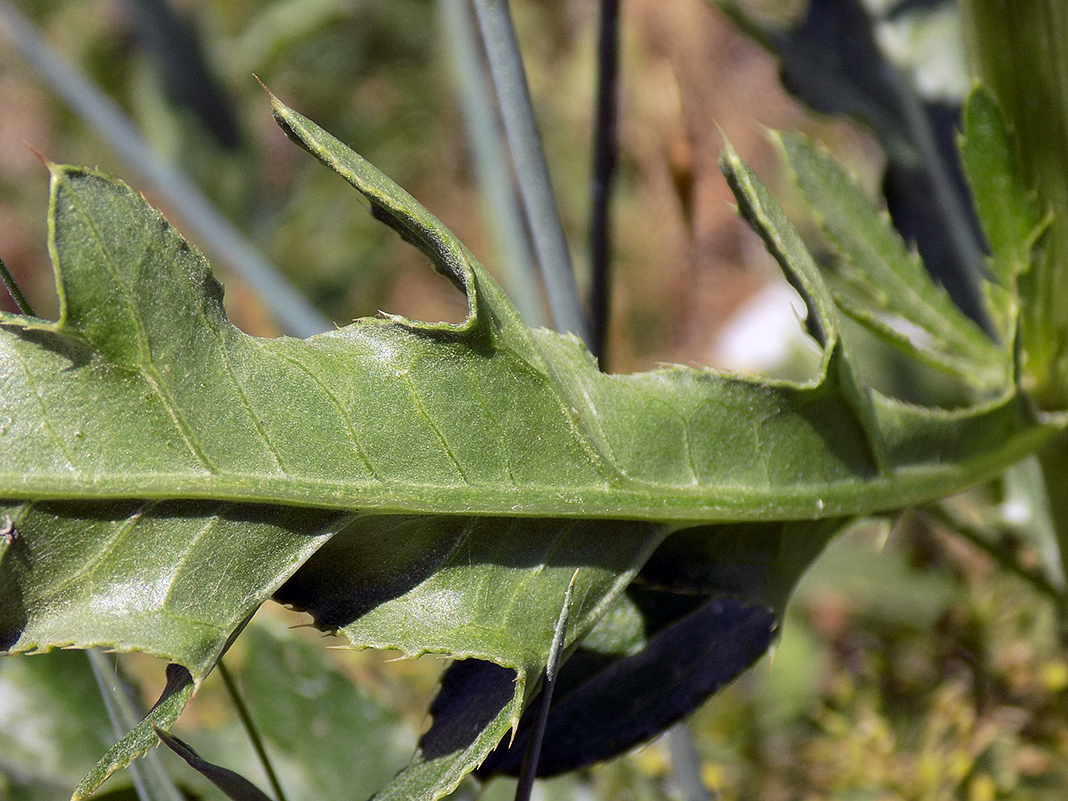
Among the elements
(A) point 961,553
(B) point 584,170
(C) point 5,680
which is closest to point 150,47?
(B) point 584,170

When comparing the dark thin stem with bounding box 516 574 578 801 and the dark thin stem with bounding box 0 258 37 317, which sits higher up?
the dark thin stem with bounding box 0 258 37 317

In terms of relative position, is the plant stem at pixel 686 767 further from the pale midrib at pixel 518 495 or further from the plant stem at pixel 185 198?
the plant stem at pixel 185 198

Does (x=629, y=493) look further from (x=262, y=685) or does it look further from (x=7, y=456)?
(x=262, y=685)

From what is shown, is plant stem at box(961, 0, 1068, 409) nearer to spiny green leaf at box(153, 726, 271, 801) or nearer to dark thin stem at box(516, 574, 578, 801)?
dark thin stem at box(516, 574, 578, 801)

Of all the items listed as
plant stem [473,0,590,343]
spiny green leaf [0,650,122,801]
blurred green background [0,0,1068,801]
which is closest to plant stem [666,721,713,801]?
blurred green background [0,0,1068,801]

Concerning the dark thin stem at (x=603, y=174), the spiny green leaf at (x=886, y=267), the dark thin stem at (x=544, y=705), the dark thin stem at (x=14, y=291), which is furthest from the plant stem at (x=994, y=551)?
the dark thin stem at (x=14, y=291)

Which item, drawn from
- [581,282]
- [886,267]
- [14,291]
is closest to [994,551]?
[886,267]
